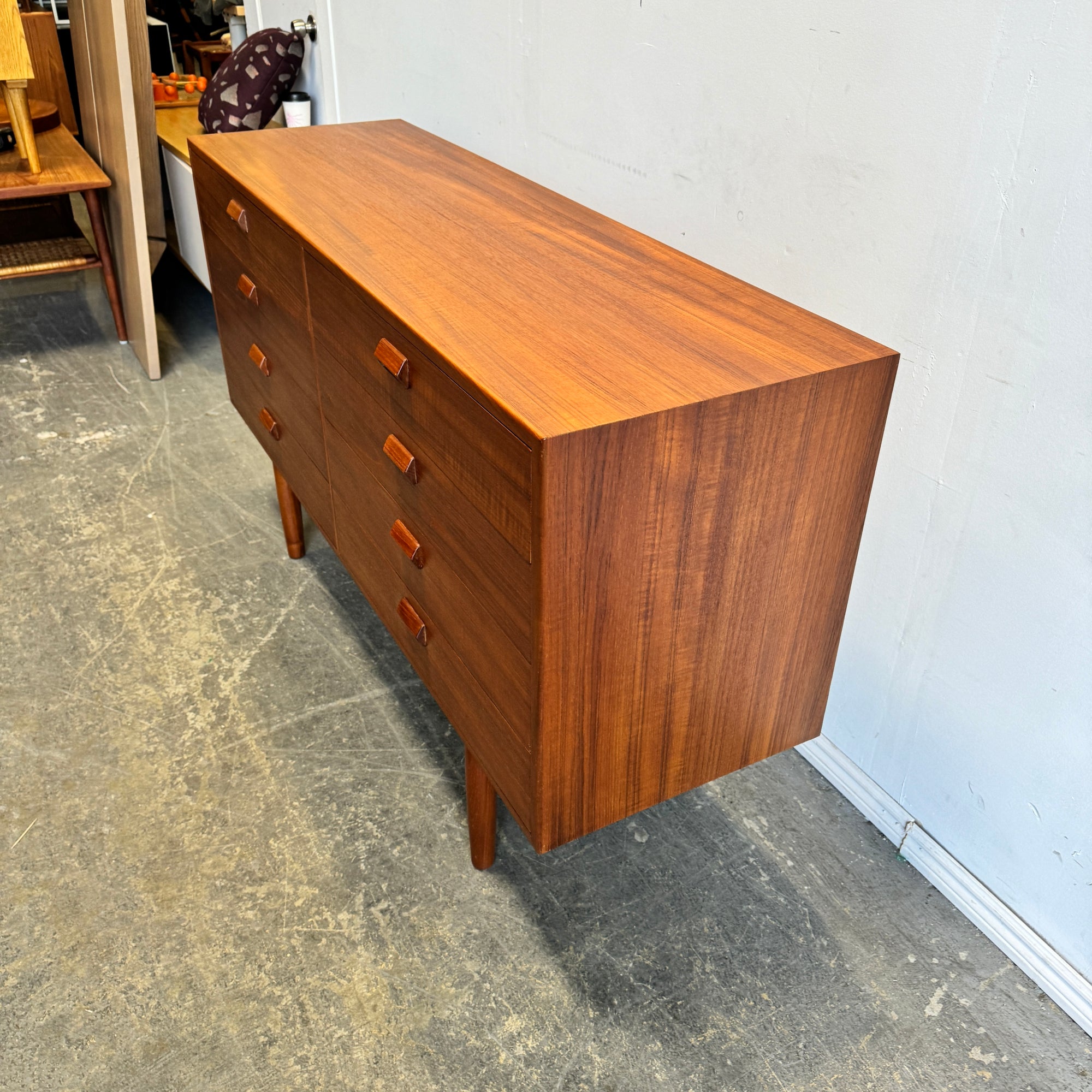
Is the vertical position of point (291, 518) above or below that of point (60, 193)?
below

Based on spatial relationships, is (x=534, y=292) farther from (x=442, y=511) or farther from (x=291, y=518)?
(x=291, y=518)

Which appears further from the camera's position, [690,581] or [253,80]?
[253,80]

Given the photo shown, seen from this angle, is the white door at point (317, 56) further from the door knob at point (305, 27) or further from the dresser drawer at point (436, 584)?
the dresser drawer at point (436, 584)

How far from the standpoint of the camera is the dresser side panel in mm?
A: 1050

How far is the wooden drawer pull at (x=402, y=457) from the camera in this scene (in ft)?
4.34

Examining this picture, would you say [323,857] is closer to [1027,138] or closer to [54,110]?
[1027,138]

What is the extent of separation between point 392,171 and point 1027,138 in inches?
44.3

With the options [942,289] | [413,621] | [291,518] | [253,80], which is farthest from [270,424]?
[253,80]

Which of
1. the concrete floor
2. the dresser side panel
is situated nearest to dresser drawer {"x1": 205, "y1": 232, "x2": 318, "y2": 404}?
the concrete floor

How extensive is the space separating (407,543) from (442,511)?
16cm

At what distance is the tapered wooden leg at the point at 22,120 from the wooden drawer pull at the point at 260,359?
1686 millimetres

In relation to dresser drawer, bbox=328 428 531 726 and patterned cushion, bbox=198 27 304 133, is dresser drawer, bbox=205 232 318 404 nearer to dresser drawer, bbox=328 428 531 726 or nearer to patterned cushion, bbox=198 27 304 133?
dresser drawer, bbox=328 428 531 726

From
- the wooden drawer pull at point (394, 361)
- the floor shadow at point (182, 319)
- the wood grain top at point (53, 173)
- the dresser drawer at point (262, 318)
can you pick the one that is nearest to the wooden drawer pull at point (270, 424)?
the dresser drawer at point (262, 318)

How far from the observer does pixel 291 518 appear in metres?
2.34
